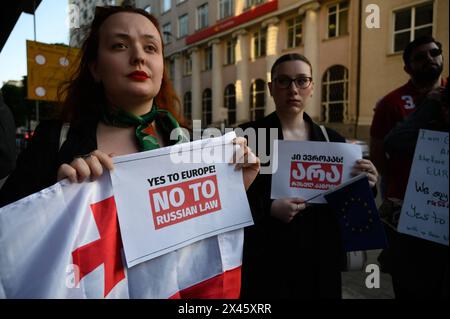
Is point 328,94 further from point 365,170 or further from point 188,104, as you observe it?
point 365,170

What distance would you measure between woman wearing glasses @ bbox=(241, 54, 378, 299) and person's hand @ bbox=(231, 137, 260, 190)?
0.96 feet

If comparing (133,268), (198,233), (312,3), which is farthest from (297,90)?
(312,3)

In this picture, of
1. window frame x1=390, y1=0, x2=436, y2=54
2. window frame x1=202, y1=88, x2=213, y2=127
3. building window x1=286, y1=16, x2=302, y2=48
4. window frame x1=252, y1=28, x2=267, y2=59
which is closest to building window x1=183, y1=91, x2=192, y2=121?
window frame x1=202, y1=88, x2=213, y2=127

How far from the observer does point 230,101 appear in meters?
16.3

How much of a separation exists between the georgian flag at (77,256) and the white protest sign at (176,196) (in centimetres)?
4

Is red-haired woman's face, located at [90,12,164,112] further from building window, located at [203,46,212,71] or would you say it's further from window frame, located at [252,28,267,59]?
window frame, located at [252,28,267,59]

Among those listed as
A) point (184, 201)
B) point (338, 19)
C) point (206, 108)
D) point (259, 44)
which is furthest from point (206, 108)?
point (184, 201)

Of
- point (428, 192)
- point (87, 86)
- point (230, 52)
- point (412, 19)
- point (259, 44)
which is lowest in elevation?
point (428, 192)

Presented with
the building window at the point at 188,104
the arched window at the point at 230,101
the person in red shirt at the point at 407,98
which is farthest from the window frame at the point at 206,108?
the person in red shirt at the point at 407,98

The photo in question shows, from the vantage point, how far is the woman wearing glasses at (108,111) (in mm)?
979

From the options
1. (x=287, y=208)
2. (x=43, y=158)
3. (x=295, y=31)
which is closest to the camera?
(x=43, y=158)

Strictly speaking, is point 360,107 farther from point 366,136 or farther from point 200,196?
point 200,196

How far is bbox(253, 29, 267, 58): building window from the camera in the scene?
13555 mm

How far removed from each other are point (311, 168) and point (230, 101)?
15.2m
